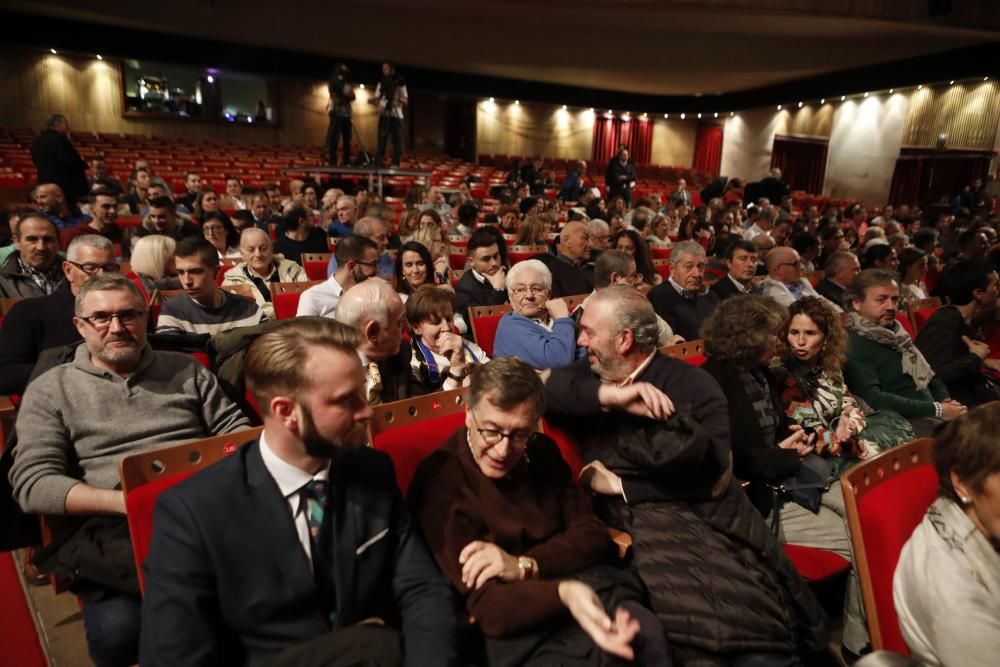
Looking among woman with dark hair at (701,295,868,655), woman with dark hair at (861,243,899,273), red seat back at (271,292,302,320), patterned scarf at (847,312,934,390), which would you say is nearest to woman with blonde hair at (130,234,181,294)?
red seat back at (271,292,302,320)

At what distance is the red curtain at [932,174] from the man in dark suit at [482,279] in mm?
12966

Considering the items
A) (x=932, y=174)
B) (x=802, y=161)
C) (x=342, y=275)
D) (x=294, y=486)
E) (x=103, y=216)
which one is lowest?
(x=294, y=486)

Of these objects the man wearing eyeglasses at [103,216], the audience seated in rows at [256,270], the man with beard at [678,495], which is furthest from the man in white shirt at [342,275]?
the man wearing eyeglasses at [103,216]

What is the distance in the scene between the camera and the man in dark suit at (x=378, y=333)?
211 centimetres

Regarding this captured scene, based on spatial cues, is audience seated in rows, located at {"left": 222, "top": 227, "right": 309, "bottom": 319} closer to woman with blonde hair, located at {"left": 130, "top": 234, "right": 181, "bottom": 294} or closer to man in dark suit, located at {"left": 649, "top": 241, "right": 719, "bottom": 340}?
woman with blonde hair, located at {"left": 130, "top": 234, "right": 181, "bottom": 294}

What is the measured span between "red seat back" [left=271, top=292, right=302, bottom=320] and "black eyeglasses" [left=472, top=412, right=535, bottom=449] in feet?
7.72

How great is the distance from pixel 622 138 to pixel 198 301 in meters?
21.5

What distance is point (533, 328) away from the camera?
2.89m

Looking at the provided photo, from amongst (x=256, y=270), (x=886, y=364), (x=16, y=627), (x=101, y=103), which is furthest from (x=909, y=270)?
(x=101, y=103)

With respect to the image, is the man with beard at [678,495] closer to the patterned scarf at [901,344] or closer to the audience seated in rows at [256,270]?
the patterned scarf at [901,344]

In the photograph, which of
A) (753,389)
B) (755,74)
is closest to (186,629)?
(753,389)

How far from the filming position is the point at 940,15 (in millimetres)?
11461

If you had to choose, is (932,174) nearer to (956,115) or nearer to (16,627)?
(956,115)

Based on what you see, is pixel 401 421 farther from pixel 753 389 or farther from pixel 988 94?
pixel 988 94
